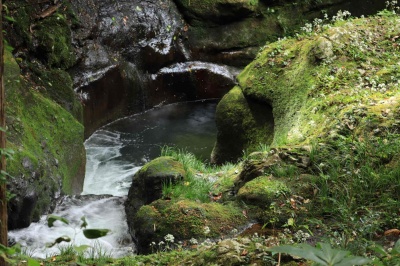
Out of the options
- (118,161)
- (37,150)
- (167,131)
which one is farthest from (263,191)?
(167,131)

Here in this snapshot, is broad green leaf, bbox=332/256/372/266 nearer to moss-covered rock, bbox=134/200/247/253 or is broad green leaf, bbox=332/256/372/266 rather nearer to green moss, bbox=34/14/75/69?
moss-covered rock, bbox=134/200/247/253

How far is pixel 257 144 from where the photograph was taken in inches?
364

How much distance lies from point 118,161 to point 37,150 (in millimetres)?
3332

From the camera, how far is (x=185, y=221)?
544 cm

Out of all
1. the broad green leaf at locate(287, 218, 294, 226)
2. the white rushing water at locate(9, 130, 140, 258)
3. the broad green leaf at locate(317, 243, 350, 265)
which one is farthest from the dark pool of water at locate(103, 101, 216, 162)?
the broad green leaf at locate(317, 243, 350, 265)

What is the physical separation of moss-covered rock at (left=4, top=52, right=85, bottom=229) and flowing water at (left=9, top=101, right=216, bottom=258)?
25cm

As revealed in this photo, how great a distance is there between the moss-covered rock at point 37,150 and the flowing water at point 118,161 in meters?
0.25

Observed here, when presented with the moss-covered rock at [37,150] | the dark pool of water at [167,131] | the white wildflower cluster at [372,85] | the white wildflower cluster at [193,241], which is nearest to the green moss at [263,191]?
the white wildflower cluster at [193,241]

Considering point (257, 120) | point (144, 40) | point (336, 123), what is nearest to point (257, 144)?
point (257, 120)

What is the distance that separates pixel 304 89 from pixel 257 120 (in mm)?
1305

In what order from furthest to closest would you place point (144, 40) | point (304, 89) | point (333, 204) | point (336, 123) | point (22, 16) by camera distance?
point (144, 40), point (22, 16), point (304, 89), point (336, 123), point (333, 204)

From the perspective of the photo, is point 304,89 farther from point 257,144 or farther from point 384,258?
point 384,258

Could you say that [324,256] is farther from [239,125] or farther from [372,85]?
[239,125]

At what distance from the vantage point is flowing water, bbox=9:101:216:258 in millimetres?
6879
